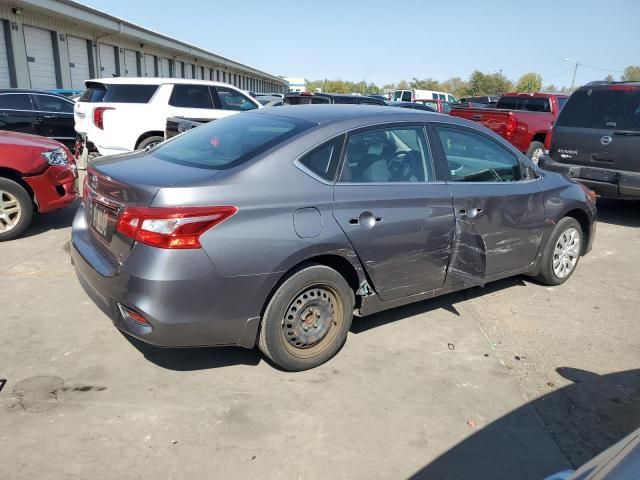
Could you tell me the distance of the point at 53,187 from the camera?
235 inches

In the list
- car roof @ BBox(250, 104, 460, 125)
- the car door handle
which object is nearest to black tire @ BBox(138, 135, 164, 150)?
car roof @ BBox(250, 104, 460, 125)

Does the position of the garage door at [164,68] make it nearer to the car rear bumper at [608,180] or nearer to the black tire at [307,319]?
the car rear bumper at [608,180]

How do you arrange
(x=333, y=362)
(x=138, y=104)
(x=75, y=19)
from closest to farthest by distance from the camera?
(x=333, y=362) < (x=138, y=104) < (x=75, y=19)

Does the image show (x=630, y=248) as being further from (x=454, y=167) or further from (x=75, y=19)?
(x=75, y=19)

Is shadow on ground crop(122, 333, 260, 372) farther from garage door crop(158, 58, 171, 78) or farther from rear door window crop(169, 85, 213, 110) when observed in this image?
garage door crop(158, 58, 171, 78)

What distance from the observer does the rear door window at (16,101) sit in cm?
1045

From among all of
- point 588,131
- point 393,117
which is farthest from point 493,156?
point 588,131

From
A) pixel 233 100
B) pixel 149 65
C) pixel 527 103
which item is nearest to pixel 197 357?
pixel 233 100

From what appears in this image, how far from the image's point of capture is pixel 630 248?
6.74m

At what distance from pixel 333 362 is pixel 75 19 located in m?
22.5

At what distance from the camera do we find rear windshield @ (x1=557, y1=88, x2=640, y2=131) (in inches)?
289

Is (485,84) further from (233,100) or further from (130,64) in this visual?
(233,100)

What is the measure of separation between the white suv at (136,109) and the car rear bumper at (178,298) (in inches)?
265

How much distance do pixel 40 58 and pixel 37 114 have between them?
11987 millimetres
